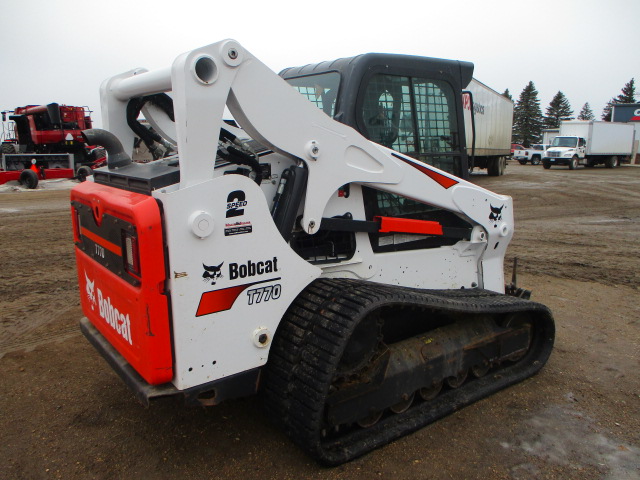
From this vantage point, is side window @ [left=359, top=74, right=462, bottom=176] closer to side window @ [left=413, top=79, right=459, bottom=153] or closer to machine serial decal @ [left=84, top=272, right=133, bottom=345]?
side window @ [left=413, top=79, right=459, bottom=153]

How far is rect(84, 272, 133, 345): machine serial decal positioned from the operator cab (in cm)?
179

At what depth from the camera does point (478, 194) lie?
4062 mm

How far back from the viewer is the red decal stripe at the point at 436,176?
3647mm

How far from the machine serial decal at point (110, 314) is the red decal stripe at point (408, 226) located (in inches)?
65.0

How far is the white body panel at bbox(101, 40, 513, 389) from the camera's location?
253 cm

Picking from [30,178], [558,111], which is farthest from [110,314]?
[558,111]

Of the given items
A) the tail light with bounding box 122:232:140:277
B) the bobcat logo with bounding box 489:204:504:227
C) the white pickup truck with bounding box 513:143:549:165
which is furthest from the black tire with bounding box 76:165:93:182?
the white pickup truck with bounding box 513:143:549:165

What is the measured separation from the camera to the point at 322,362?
2.79m

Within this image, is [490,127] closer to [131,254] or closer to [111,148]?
[111,148]

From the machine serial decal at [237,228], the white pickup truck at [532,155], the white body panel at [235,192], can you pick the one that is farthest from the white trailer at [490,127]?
the machine serial decal at [237,228]

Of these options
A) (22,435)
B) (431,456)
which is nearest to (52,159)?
(22,435)

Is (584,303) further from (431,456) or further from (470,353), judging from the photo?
(431,456)

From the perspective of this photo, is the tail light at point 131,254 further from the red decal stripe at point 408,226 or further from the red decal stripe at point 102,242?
the red decal stripe at point 408,226

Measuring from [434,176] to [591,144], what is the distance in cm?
3241
